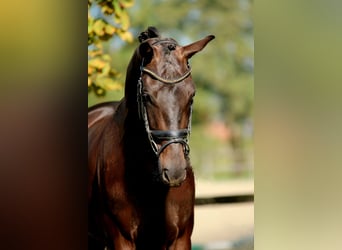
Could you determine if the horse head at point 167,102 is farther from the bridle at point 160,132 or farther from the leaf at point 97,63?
the leaf at point 97,63

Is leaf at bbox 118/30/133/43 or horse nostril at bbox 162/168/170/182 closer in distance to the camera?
horse nostril at bbox 162/168/170/182

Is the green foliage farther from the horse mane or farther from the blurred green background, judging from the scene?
the horse mane

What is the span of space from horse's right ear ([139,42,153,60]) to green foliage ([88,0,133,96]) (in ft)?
1.65

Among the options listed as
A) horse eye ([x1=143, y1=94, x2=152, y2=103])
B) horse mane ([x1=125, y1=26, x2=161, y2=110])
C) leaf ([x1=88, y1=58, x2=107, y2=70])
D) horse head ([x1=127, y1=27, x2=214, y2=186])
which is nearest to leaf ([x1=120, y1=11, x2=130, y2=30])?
leaf ([x1=88, y1=58, x2=107, y2=70])

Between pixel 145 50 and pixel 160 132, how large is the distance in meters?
0.28

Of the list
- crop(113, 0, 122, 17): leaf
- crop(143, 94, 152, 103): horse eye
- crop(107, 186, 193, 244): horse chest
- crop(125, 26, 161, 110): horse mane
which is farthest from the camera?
crop(113, 0, 122, 17): leaf

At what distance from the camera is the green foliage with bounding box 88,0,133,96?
2.16 m

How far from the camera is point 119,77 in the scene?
239cm

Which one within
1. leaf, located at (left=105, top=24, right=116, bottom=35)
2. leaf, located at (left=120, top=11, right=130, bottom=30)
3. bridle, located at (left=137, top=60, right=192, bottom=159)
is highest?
leaf, located at (left=120, top=11, right=130, bottom=30)

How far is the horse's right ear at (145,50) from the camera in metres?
1.70
